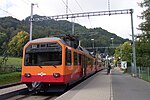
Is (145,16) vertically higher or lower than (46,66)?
higher

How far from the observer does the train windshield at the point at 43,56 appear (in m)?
13.2

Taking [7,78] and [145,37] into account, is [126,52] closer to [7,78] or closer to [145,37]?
[145,37]

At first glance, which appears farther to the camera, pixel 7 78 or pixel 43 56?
pixel 7 78

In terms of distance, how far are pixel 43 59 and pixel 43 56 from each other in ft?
0.60

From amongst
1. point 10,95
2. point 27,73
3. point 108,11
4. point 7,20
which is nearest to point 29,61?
point 27,73

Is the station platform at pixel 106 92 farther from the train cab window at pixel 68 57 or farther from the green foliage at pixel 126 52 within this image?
the green foliage at pixel 126 52

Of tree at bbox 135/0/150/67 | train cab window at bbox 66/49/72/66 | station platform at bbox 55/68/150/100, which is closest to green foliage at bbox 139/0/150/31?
tree at bbox 135/0/150/67

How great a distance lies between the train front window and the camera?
13.1 metres

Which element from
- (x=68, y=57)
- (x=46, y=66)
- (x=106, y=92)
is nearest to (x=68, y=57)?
(x=68, y=57)

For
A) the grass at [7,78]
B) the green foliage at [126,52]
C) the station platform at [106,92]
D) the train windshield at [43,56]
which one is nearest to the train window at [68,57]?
the train windshield at [43,56]

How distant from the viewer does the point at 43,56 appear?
13.4m

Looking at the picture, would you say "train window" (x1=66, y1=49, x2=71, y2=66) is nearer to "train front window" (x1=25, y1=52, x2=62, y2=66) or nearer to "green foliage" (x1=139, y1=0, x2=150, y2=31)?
"train front window" (x1=25, y1=52, x2=62, y2=66)

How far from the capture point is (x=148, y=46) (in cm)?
3219

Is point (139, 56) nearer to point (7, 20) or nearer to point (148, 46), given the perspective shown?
point (148, 46)
